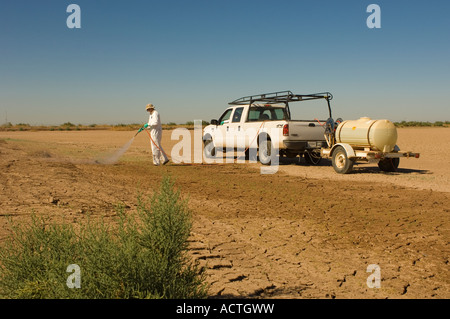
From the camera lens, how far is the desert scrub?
3129 mm

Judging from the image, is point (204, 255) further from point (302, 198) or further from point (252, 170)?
point (252, 170)

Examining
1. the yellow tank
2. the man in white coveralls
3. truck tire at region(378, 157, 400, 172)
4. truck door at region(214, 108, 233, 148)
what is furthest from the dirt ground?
truck door at region(214, 108, 233, 148)

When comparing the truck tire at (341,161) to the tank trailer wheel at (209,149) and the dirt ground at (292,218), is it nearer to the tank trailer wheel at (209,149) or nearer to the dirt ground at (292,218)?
the dirt ground at (292,218)

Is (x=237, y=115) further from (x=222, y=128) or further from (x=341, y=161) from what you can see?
(x=341, y=161)

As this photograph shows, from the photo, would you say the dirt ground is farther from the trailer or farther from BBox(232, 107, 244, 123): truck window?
BBox(232, 107, 244, 123): truck window

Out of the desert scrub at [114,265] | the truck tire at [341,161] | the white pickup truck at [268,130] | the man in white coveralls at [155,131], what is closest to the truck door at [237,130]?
the white pickup truck at [268,130]

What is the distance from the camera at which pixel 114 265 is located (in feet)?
10.3

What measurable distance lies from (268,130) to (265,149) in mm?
805

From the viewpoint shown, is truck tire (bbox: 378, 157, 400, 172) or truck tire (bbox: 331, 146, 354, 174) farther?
truck tire (bbox: 378, 157, 400, 172)

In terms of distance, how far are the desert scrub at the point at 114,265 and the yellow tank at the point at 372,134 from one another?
383 inches

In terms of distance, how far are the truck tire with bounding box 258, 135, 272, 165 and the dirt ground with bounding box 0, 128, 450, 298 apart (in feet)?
4.34
